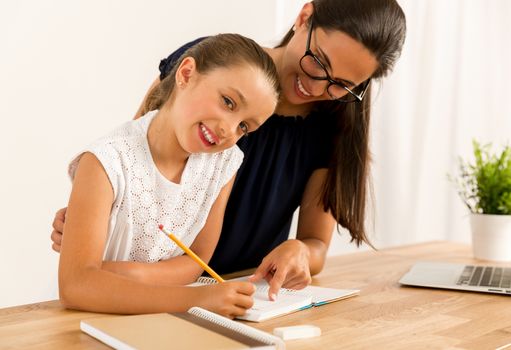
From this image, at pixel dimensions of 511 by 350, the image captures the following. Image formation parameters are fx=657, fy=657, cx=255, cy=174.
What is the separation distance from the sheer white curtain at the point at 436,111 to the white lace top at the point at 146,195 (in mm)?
1971

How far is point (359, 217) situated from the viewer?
176cm

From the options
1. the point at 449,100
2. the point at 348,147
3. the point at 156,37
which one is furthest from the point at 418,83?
the point at 348,147

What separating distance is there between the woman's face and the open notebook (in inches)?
17.7

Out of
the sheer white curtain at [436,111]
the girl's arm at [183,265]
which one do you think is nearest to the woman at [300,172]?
the girl's arm at [183,265]

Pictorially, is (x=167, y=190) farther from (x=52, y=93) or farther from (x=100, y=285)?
(x=52, y=93)

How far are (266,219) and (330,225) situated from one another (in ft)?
0.57

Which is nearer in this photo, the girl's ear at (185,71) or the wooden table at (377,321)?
the wooden table at (377,321)

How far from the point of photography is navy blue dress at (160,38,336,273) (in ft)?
5.72

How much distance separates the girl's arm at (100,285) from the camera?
1.08 metres

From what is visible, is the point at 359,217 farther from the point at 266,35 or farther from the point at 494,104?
the point at 494,104

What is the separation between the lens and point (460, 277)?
62.1 inches

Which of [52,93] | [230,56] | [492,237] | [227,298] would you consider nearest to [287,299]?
[227,298]

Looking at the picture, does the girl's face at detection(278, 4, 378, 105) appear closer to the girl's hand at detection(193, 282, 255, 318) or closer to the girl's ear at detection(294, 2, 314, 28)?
the girl's ear at detection(294, 2, 314, 28)

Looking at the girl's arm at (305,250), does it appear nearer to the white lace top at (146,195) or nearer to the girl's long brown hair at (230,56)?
the white lace top at (146,195)
